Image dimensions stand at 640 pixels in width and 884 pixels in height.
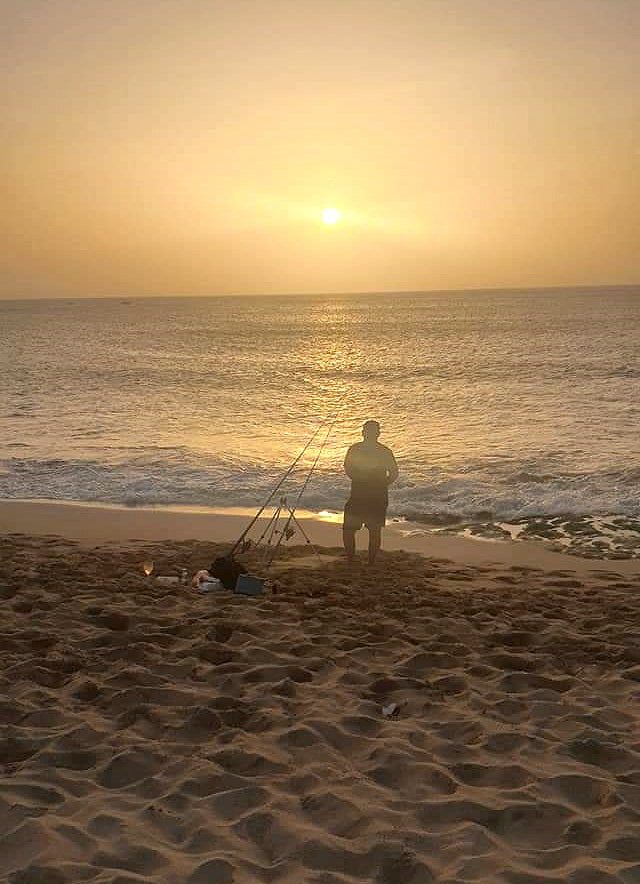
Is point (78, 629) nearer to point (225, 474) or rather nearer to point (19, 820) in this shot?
point (19, 820)

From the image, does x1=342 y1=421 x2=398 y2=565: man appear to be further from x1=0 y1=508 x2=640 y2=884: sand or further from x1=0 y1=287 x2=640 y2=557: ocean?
x1=0 y1=287 x2=640 y2=557: ocean

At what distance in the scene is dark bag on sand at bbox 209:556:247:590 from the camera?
7109 millimetres

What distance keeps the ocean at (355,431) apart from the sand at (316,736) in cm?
442

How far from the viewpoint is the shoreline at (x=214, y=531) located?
9180 millimetres

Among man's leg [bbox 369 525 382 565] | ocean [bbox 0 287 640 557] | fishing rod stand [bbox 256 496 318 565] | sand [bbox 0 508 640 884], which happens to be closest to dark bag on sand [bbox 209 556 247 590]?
sand [bbox 0 508 640 884]

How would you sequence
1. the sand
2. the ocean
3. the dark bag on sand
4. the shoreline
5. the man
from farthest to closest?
1. the ocean
2. the shoreline
3. the man
4. the dark bag on sand
5. the sand

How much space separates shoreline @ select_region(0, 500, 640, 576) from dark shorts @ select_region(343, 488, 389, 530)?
1182 millimetres

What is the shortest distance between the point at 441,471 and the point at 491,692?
997 cm

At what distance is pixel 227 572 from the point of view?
713 centimetres

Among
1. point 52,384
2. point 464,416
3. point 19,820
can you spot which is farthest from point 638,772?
point 52,384

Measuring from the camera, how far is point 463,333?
67562 mm

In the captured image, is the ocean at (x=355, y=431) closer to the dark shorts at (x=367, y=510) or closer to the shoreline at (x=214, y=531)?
the shoreline at (x=214, y=531)

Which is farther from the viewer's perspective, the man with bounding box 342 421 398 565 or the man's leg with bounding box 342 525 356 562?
the man's leg with bounding box 342 525 356 562

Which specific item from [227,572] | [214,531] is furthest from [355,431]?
[227,572]
